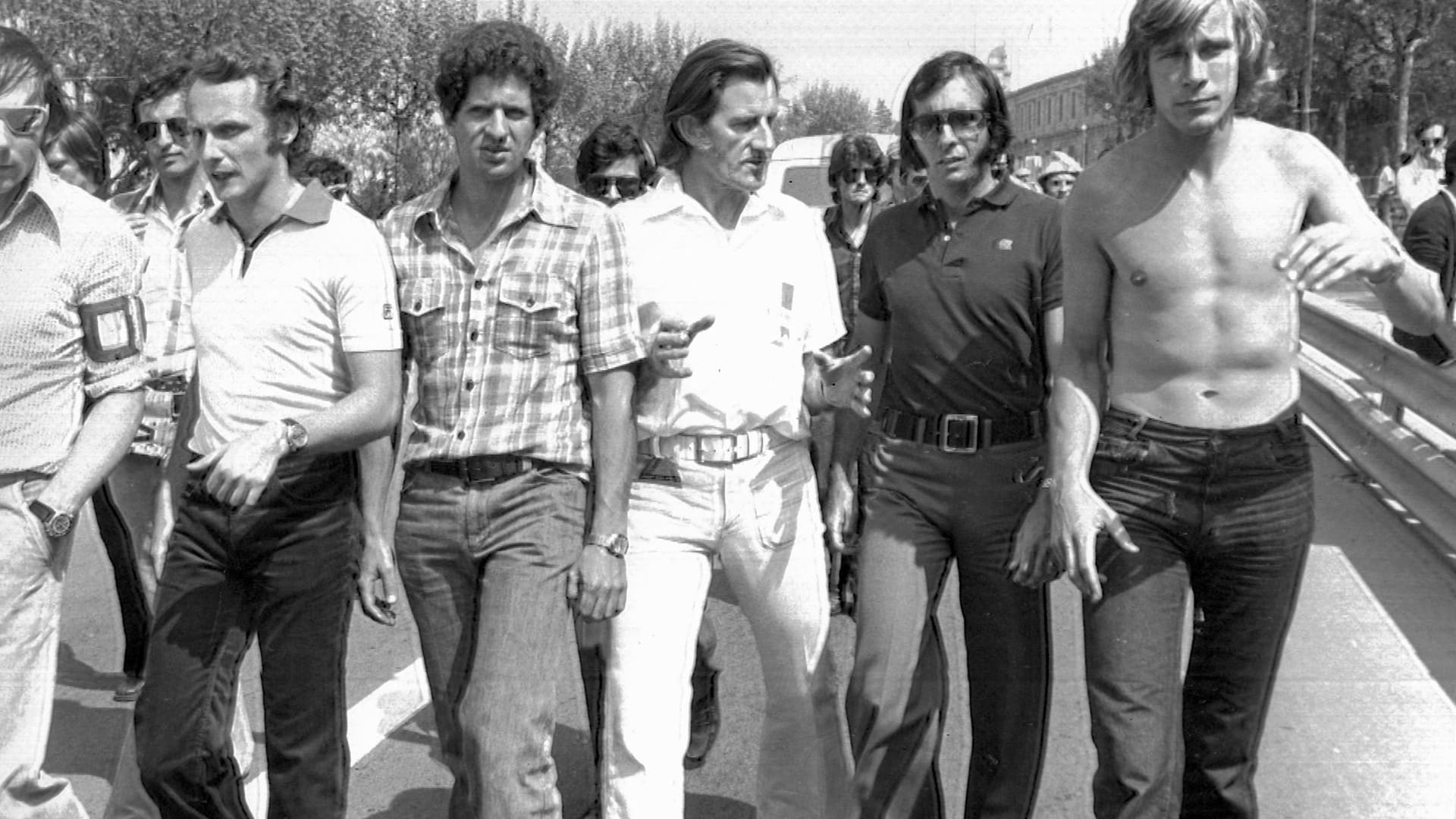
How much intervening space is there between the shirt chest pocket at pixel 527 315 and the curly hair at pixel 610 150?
3507 mm

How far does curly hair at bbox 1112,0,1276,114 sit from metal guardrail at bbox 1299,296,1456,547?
337 cm

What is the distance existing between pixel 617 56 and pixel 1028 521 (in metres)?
48.2

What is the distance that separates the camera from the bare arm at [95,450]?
3494 mm

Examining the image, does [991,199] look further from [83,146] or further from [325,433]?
[83,146]

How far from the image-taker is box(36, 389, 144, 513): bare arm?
138 inches

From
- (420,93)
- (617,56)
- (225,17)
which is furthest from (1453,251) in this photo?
(617,56)

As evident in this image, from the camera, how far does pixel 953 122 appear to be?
4098mm

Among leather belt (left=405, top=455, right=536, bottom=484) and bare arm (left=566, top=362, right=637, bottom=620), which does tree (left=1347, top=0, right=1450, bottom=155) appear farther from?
leather belt (left=405, top=455, right=536, bottom=484)

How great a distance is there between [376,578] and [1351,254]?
88.5 inches

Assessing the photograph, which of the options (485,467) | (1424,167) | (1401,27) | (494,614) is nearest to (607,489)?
(485,467)

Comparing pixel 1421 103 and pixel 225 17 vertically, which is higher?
pixel 225 17

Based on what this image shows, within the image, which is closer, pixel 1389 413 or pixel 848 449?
pixel 848 449

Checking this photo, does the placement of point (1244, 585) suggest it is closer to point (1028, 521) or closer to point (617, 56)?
point (1028, 521)

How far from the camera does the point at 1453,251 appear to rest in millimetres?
6848
